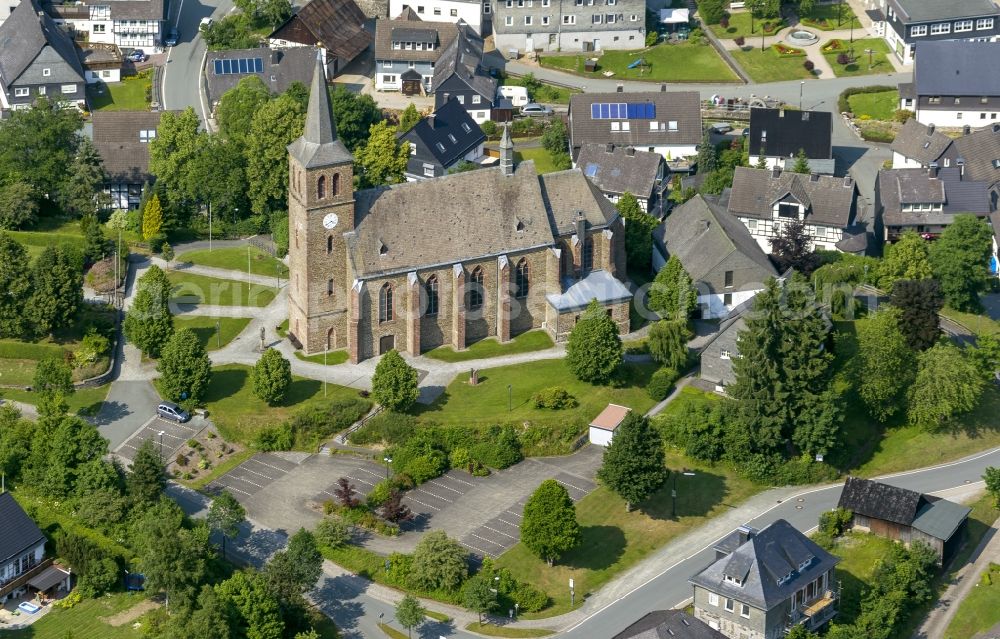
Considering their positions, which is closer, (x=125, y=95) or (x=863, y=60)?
(x=125, y=95)

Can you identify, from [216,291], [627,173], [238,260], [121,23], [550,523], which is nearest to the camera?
[550,523]

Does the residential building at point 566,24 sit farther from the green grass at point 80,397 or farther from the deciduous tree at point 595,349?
the green grass at point 80,397

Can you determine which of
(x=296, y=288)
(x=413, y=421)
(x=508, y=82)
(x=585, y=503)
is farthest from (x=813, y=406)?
(x=508, y=82)

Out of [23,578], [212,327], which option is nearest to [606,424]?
[212,327]

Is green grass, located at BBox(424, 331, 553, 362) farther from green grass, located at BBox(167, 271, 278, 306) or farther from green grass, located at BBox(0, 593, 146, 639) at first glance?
green grass, located at BBox(0, 593, 146, 639)

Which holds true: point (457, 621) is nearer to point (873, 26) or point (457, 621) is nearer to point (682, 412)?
point (682, 412)

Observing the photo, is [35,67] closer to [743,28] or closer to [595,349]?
[743,28]

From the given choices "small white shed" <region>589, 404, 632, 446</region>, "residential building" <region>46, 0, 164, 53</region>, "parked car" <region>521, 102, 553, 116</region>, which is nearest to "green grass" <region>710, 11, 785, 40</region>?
"parked car" <region>521, 102, 553, 116</region>
